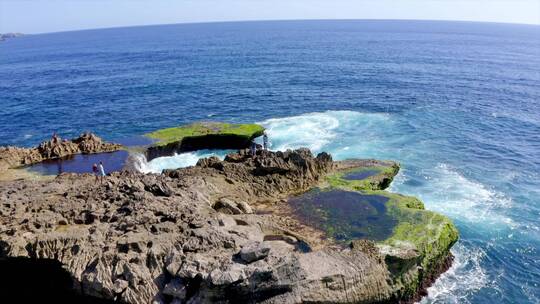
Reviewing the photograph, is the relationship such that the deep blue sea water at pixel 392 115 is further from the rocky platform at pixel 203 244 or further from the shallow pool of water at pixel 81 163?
the rocky platform at pixel 203 244

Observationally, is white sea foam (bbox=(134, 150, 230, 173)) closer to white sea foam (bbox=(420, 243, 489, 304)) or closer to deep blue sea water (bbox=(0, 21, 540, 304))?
deep blue sea water (bbox=(0, 21, 540, 304))

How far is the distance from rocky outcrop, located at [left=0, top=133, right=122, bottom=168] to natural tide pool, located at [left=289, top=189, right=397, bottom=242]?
1170 inches

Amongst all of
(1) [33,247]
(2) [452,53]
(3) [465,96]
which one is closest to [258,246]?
(1) [33,247]

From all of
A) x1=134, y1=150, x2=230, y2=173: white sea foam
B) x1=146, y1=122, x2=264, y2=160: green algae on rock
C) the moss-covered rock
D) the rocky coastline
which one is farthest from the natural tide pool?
x1=146, y1=122, x2=264, y2=160: green algae on rock

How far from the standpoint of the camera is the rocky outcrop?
49.5m

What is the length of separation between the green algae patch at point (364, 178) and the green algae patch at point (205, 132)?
19256 millimetres

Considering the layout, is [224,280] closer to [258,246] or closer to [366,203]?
[258,246]

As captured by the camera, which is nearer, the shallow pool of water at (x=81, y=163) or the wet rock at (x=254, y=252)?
the wet rock at (x=254, y=252)

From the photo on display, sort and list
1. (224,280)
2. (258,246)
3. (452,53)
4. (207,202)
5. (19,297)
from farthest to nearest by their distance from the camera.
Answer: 1. (452,53)
2. (207,202)
3. (19,297)
4. (258,246)
5. (224,280)

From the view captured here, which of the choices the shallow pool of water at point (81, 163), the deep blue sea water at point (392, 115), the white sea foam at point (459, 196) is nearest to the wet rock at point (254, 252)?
the deep blue sea water at point (392, 115)

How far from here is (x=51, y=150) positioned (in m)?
51.9

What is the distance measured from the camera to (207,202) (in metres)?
35.0

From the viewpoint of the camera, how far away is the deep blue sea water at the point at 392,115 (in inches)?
1465

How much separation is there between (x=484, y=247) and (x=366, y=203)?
417 inches
